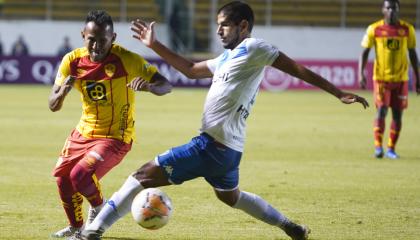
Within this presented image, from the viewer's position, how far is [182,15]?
4066 centimetres

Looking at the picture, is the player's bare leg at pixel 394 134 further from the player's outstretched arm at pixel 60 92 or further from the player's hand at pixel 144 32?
the player's hand at pixel 144 32

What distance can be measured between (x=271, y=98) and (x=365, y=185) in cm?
1921

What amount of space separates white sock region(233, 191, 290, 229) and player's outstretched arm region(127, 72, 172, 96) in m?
1.13

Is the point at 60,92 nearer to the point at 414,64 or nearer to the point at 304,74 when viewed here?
the point at 304,74

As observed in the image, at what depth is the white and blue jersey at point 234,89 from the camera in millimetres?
7230

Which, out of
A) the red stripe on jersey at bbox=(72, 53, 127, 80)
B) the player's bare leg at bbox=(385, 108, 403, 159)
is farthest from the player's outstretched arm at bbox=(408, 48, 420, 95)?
the red stripe on jersey at bbox=(72, 53, 127, 80)

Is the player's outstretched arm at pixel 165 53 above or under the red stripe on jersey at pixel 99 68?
above

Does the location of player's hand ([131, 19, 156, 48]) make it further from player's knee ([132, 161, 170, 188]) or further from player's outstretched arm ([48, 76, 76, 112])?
player's knee ([132, 161, 170, 188])

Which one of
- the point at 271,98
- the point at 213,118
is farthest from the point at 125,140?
the point at 271,98

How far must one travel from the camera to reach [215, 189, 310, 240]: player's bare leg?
24.9 feet

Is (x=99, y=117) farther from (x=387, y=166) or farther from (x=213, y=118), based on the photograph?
(x=387, y=166)

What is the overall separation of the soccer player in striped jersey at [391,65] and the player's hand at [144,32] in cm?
922

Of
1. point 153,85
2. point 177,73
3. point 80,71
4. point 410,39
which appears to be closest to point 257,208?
point 153,85

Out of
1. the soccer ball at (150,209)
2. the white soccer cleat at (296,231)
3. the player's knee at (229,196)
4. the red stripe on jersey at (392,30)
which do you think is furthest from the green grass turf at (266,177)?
Result: the red stripe on jersey at (392,30)
